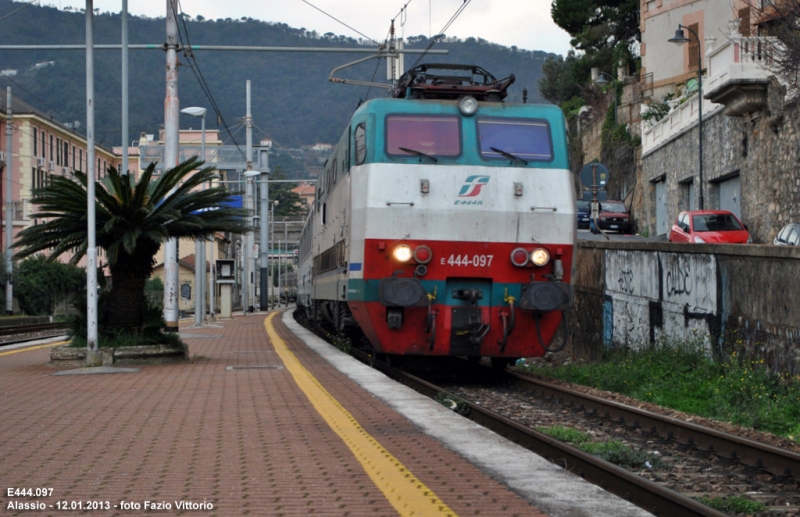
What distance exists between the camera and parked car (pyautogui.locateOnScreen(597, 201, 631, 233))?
148 feet

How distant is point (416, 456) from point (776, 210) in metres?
22.2

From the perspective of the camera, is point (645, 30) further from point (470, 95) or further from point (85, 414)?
point (85, 414)

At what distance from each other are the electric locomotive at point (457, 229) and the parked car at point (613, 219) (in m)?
32.2

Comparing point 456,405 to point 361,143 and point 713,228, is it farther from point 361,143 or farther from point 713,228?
point 713,228

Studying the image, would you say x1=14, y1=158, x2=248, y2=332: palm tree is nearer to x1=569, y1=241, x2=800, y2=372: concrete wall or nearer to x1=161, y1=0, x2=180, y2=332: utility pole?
x1=161, y1=0, x2=180, y2=332: utility pole

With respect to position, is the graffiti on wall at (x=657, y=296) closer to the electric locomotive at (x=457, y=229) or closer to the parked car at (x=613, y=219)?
the electric locomotive at (x=457, y=229)

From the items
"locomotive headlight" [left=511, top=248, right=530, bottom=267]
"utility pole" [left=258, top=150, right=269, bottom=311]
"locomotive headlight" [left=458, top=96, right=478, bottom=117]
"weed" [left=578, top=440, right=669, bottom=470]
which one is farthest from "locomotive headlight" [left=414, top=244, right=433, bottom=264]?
"utility pole" [left=258, top=150, right=269, bottom=311]

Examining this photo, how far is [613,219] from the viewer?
45188 millimetres

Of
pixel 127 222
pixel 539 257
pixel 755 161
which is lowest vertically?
pixel 539 257

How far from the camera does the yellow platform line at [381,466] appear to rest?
5242 millimetres

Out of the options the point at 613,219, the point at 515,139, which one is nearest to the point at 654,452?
the point at 515,139

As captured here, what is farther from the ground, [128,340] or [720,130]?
[720,130]

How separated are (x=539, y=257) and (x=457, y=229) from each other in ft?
3.73

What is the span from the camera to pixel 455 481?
5.94 m
